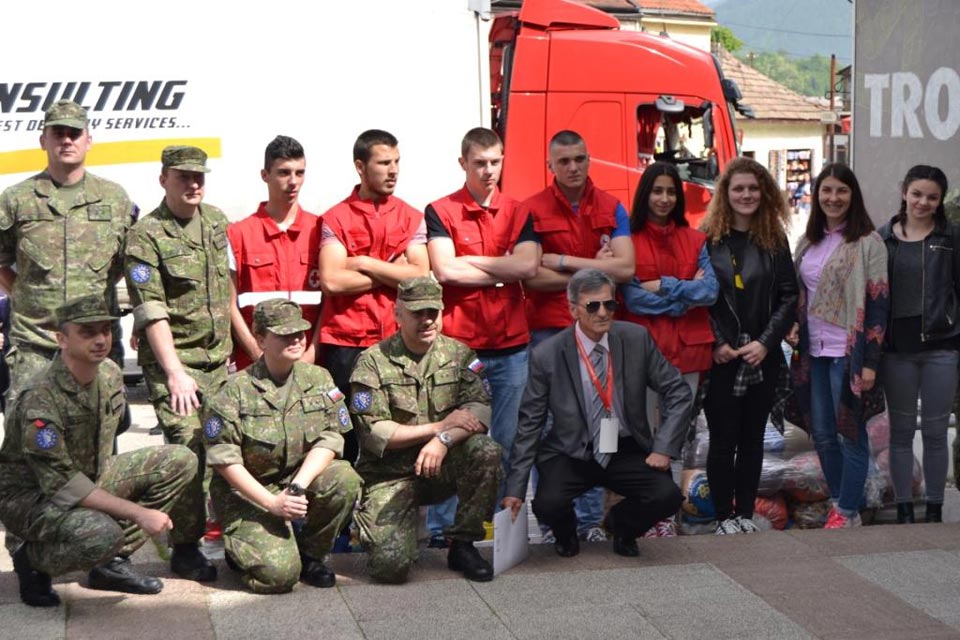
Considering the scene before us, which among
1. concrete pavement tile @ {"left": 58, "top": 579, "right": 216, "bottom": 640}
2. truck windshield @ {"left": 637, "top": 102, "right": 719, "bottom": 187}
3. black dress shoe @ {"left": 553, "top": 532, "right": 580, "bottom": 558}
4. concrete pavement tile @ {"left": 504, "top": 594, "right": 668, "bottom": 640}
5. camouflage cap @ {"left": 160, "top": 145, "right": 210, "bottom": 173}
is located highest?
truck windshield @ {"left": 637, "top": 102, "right": 719, "bottom": 187}

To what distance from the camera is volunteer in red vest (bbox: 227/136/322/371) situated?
5.86 meters

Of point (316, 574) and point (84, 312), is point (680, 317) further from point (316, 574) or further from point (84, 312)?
point (84, 312)

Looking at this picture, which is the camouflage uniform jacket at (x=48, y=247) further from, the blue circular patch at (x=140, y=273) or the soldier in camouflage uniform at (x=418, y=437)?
the soldier in camouflage uniform at (x=418, y=437)

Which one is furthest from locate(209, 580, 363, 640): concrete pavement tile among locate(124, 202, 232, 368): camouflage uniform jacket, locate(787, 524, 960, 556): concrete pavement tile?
locate(787, 524, 960, 556): concrete pavement tile

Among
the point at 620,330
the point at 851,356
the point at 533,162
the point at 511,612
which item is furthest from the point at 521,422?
the point at 533,162

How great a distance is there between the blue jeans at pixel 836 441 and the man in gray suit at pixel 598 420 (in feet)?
3.62

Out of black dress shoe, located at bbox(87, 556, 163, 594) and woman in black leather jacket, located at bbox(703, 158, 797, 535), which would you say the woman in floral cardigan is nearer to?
woman in black leather jacket, located at bbox(703, 158, 797, 535)

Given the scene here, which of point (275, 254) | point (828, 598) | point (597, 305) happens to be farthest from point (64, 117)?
point (828, 598)

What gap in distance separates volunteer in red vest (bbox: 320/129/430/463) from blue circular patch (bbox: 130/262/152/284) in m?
0.77

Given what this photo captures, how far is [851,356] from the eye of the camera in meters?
6.39

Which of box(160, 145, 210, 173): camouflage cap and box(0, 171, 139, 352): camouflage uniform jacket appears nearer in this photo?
box(160, 145, 210, 173): camouflage cap

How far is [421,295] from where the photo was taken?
5449 mm

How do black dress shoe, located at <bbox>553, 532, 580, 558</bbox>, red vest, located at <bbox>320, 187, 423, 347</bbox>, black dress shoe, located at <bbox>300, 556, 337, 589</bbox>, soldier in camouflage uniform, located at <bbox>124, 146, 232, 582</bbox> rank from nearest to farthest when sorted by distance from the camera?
1. black dress shoe, located at <bbox>300, 556, 337, 589</bbox>
2. soldier in camouflage uniform, located at <bbox>124, 146, 232, 582</bbox>
3. black dress shoe, located at <bbox>553, 532, 580, 558</bbox>
4. red vest, located at <bbox>320, 187, 423, 347</bbox>

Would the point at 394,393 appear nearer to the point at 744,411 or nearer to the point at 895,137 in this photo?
the point at 744,411
